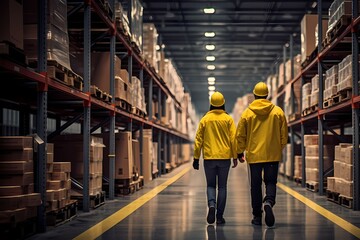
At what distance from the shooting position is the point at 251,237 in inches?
237

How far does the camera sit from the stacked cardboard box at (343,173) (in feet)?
28.8

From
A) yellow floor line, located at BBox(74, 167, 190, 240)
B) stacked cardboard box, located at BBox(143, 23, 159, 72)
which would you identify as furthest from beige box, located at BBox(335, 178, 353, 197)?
stacked cardboard box, located at BBox(143, 23, 159, 72)

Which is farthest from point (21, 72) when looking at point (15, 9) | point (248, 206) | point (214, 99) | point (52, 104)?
point (248, 206)

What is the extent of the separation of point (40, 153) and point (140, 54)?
711cm

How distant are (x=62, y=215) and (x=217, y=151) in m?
2.03

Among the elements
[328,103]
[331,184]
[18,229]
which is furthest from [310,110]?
[18,229]

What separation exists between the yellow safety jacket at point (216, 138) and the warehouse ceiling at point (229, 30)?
12820mm

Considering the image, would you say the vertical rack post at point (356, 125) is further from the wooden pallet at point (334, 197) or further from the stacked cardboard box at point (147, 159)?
the stacked cardboard box at point (147, 159)

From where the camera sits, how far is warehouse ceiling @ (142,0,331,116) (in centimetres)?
2048

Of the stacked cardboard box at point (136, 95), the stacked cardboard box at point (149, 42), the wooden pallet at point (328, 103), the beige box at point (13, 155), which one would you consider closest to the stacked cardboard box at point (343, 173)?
the wooden pallet at point (328, 103)

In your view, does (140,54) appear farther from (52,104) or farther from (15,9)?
(15,9)

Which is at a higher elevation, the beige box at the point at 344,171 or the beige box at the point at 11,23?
the beige box at the point at 11,23

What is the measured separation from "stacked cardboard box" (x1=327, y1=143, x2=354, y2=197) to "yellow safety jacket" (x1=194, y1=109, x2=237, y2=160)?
2.51 meters

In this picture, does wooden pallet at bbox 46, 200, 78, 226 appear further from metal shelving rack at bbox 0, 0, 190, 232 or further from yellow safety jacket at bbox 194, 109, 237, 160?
yellow safety jacket at bbox 194, 109, 237, 160
